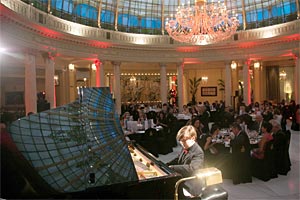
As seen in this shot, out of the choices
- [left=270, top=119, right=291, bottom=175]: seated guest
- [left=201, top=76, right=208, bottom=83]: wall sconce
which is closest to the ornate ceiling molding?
[left=201, top=76, right=208, bottom=83]: wall sconce

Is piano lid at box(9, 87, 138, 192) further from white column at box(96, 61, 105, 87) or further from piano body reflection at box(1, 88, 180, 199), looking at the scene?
white column at box(96, 61, 105, 87)

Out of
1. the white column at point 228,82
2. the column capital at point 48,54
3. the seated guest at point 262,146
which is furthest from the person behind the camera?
the white column at point 228,82

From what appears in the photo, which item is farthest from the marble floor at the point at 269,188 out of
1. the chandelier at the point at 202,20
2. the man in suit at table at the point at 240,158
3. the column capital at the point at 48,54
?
the column capital at the point at 48,54

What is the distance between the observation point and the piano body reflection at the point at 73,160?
2391 mm

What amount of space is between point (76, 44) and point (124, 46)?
3169 mm

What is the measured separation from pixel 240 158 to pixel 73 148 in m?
3.99

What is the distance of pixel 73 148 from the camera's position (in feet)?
8.64

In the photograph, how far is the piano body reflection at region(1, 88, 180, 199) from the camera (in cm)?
239

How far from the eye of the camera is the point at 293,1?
51.1 feet

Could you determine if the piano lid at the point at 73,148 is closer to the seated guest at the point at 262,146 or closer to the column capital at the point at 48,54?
the seated guest at the point at 262,146

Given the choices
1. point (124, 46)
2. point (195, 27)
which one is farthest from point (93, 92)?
point (124, 46)

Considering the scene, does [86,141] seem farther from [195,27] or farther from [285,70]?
[285,70]

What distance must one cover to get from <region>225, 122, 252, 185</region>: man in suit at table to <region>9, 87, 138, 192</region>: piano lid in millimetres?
3307

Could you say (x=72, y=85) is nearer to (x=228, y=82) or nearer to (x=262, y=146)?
(x=228, y=82)
